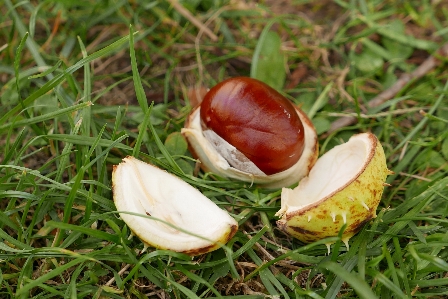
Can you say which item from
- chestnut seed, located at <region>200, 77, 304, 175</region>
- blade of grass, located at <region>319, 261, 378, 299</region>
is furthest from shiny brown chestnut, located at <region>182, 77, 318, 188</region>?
blade of grass, located at <region>319, 261, 378, 299</region>

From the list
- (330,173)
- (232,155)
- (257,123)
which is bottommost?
(330,173)

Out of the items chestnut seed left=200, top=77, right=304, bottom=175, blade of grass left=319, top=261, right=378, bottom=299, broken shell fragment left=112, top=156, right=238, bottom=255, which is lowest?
blade of grass left=319, top=261, right=378, bottom=299

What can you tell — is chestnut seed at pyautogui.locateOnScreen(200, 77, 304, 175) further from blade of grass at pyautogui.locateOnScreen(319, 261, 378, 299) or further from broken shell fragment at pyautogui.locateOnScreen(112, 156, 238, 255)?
blade of grass at pyautogui.locateOnScreen(319, 261, 378, 299)

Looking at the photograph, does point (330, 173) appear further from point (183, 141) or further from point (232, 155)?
point (183, 141)

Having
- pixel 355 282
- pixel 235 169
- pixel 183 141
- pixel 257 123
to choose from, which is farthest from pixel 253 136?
pixel 355 282

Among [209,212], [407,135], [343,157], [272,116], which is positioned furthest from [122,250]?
[407,135]
